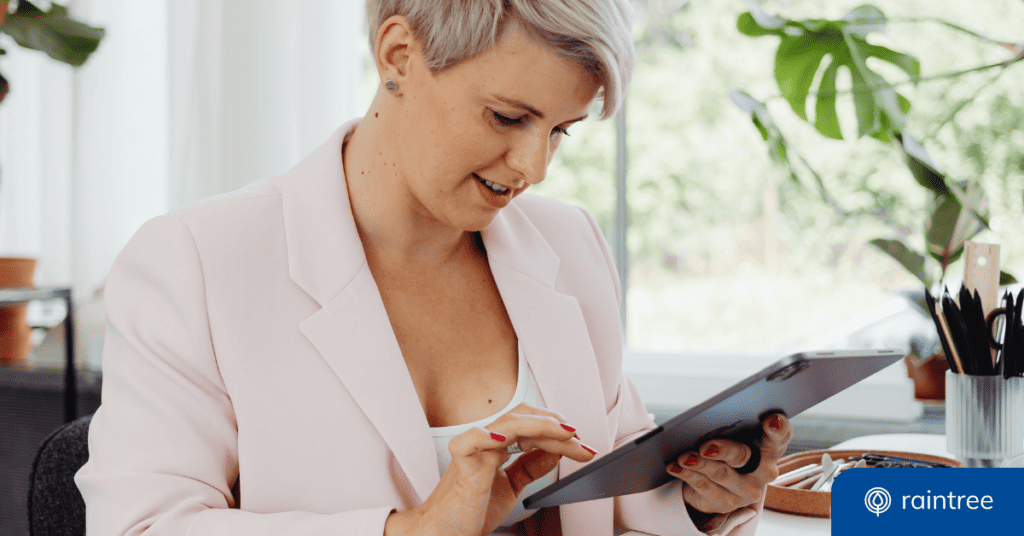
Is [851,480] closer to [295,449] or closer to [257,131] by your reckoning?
[295,449]

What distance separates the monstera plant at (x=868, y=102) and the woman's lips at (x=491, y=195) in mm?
741

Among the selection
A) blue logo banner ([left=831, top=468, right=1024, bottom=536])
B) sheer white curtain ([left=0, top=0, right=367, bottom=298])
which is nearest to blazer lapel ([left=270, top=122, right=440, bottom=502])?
blue logo banner ([left=831, top=468, right=1024, bottom=536])

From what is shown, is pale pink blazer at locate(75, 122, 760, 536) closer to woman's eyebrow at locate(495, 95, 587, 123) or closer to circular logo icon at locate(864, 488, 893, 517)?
woman's eyebrow at locate(495, 95, 587, 123)

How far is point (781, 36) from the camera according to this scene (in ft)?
5.39

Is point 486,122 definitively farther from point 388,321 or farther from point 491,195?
point 388,321

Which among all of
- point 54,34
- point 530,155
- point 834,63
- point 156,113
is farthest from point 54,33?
point 834,63

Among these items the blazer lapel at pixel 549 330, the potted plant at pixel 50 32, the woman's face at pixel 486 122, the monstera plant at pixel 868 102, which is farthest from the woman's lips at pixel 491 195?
the potted plant at pixel 50 32

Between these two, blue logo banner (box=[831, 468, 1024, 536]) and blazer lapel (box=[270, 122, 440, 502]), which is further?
blazer lapel (box=[270, 122, 440, 502])

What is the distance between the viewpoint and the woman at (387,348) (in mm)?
841

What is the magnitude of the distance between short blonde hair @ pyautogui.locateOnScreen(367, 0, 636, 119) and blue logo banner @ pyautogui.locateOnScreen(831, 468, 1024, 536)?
51 centimetres

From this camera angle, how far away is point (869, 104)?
165 centimetres

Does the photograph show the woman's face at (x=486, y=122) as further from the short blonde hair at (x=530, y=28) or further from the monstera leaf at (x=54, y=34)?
the monstera leaf at (x=54, y=34)

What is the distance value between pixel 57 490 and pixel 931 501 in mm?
1009

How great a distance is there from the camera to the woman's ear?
91 centimetres
